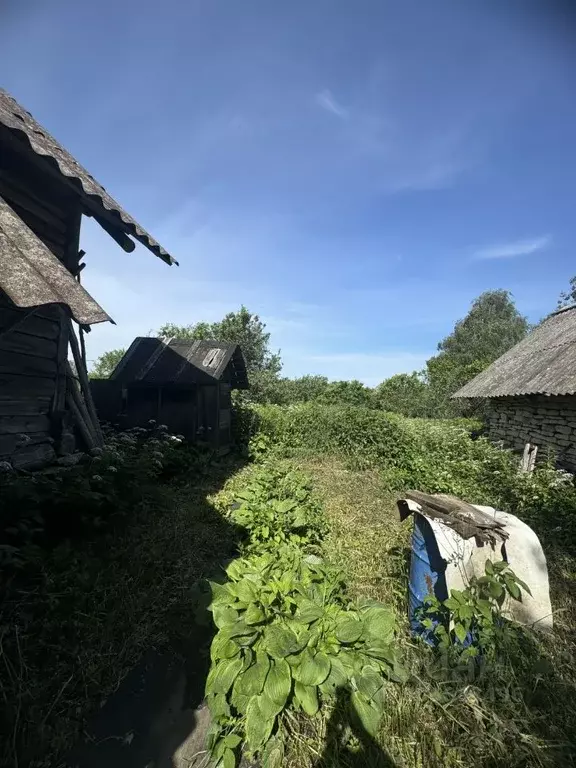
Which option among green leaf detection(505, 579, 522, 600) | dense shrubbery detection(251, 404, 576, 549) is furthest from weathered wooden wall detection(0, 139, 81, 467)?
dense shrubbery detection(251, 404, 576, 549)

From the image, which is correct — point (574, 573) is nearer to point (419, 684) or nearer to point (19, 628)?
point (419, 684)

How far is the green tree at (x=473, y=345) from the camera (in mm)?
21891

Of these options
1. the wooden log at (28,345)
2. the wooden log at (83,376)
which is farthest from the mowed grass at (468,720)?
the wooden log at (83,376)

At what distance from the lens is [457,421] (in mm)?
16250

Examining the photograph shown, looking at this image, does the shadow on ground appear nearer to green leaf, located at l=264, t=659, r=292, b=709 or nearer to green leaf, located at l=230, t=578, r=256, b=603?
green leaf, located at l=264, t=659, r=292, b=709

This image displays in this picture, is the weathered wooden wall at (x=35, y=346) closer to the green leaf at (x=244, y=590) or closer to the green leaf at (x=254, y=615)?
the green leaf at (x=244, y=590)

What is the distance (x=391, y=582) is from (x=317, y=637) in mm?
1692

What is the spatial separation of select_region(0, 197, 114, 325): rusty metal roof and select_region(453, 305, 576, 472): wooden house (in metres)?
7.73

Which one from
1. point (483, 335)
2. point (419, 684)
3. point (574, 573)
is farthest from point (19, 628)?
point (483, 335)

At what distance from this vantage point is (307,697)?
6.96 feet

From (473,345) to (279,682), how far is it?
35443 millimetres

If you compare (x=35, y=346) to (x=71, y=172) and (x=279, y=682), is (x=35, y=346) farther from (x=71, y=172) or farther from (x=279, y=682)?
(x=279, y=682)

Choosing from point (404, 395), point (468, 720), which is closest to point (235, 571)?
point (468, 720)

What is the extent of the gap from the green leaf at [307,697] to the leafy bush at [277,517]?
221cm
